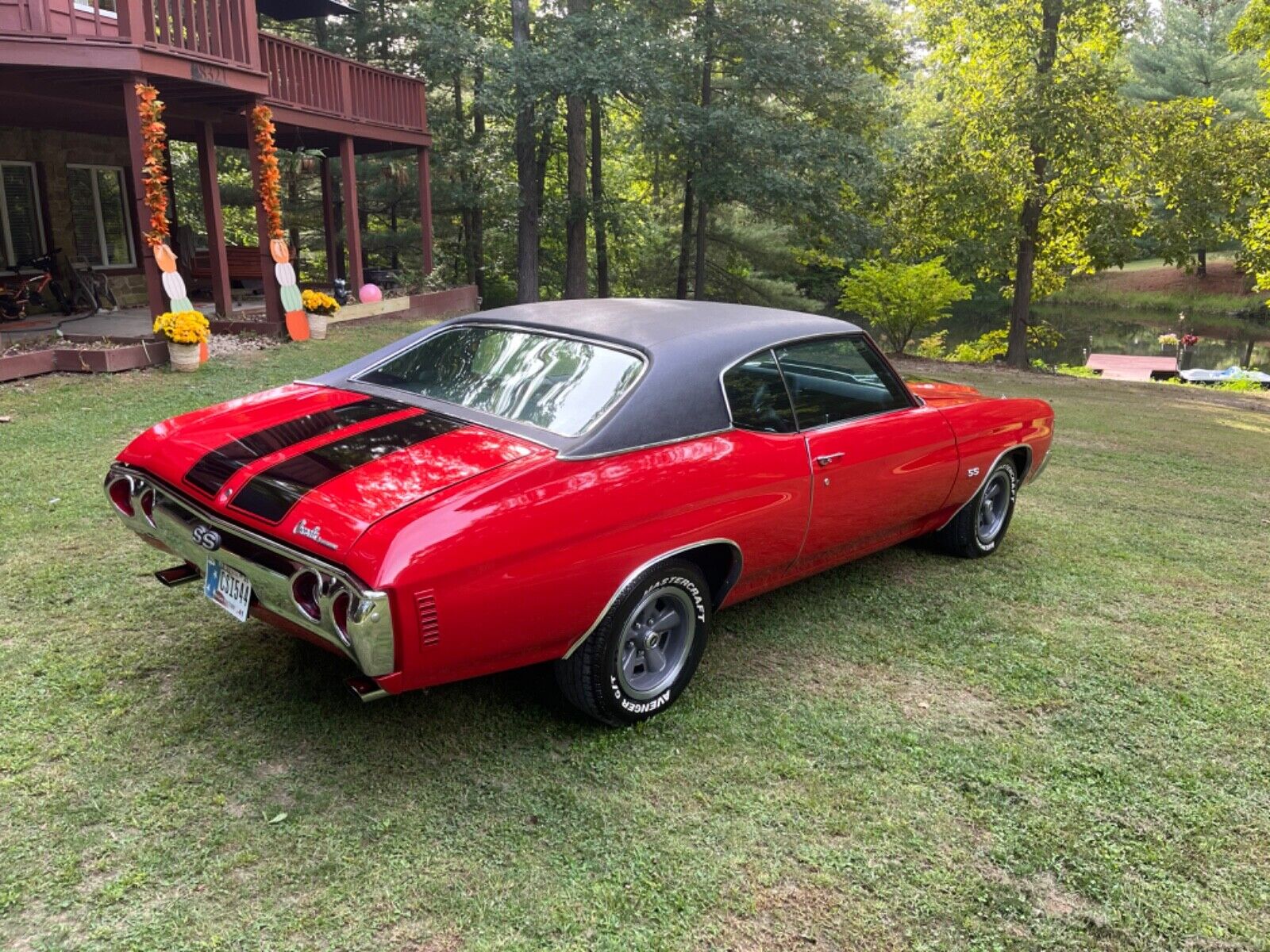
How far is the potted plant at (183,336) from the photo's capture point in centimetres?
966

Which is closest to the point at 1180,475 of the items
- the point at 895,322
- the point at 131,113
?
the point at 131,113

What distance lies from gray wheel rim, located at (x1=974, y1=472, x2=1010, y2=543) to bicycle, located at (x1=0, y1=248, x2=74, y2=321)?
37.5 feet

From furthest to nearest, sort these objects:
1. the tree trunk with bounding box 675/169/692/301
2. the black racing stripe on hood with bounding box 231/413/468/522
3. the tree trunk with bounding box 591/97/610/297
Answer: the tree trunk with bounding box 675/169/692/301, the tree trunk with bounding box 591/97/610/297, the black racing stripe on hood with bounding box 231/413/468/522

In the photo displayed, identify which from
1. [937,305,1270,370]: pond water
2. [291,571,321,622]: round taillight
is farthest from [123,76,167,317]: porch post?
[937,305,1270,370]: pond water

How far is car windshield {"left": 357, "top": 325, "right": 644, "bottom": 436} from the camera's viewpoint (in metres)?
3.51

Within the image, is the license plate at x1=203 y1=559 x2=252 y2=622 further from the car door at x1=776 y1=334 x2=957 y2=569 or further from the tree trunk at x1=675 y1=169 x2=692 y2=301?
the tree trunk at x1=675 y1=169 x2=692 y2=301

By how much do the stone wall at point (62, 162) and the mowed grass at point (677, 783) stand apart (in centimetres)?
1075

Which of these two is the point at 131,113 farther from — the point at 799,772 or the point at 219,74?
the point at 799,772

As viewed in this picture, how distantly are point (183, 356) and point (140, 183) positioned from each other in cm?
207

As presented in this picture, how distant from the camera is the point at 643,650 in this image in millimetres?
3428

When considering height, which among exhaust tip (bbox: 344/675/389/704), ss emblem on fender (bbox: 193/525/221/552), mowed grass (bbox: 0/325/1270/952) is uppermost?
ss emblem on fender (bbox: 193/525/221/552)

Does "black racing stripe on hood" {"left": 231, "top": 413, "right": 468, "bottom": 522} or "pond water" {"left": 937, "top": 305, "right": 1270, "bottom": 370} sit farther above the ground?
"black racing stripe on hood" {"left": 231, "top": 413, "right": 468, "bottom": 522}

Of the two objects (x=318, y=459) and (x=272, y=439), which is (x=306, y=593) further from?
(x=272, y=439)

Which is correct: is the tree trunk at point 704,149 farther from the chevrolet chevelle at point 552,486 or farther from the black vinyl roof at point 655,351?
the chevrolet chevelle at point 552,486
